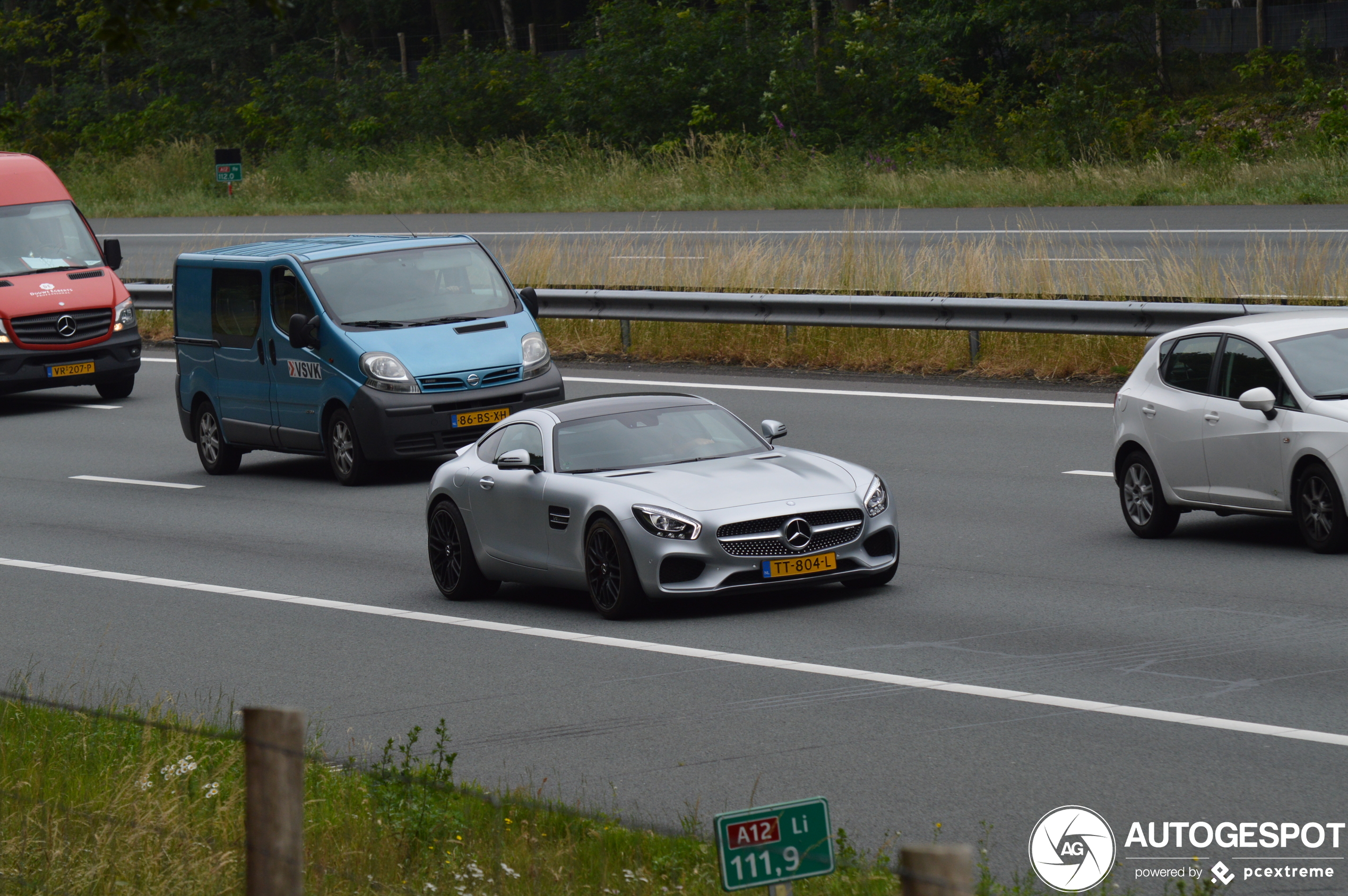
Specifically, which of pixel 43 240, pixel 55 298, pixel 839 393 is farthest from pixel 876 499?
pixel 43 240

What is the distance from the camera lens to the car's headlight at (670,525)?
11609mm

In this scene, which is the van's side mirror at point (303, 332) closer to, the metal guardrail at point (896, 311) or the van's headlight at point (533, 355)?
the van's headlight at point (533, 355)


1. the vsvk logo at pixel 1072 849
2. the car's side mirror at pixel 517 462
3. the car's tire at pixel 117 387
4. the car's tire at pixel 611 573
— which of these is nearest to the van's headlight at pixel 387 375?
the car's side mirror at pixel 517 462

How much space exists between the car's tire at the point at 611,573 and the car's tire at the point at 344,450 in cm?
623

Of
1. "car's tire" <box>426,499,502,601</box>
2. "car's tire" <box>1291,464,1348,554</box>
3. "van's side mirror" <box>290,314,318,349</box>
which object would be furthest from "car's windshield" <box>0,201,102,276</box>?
"car's tire" <box>1291,464,1348,554</box>

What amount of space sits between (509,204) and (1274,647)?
36007 mm

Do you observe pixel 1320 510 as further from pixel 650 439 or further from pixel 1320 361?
pixel 650 439

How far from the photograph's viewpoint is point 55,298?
80.8ft

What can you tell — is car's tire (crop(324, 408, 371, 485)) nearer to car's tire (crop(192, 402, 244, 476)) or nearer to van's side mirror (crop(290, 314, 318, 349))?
van's side mirror (crop(290, 314, 318, 349))

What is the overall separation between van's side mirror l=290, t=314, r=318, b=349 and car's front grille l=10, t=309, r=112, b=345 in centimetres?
719

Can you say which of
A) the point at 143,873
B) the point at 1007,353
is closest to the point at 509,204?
the point at 1007,353

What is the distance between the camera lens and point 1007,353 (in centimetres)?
2192

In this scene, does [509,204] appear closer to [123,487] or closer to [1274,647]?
[123,487]

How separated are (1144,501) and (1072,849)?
281 inches
